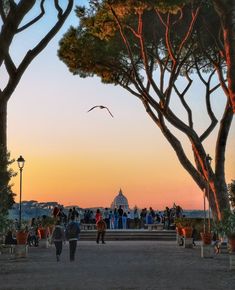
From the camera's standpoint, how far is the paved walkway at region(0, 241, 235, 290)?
12415 millimetres

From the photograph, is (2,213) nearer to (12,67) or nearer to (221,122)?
(12,67)

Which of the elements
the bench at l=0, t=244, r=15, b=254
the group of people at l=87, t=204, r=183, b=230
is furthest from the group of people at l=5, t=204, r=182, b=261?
the bench at l=0, t=244, r=15, b=254

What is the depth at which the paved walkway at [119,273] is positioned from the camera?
12.4 m

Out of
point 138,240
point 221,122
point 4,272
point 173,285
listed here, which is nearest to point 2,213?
point 4,272

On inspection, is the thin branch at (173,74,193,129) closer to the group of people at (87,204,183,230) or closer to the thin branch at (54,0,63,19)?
the thin branch at (54,0,63,19)

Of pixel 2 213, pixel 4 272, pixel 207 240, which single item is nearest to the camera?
pixel 4 272

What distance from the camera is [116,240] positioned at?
37719mm

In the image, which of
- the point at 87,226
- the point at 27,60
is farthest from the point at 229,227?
the point at 87,226

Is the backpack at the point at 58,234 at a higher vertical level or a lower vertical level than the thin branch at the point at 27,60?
lower

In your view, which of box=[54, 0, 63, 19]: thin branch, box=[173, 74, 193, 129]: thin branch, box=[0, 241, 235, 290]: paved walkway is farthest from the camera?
box=[173, 74, 193, 129]: thin branch

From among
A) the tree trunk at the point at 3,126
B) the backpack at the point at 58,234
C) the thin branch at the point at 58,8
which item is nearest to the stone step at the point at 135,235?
the backpack at the point at 58,234

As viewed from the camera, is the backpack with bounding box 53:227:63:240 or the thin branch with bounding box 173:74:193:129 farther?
the thin branch with bounding box 173:74:193:129

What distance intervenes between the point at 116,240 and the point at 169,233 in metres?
2.77

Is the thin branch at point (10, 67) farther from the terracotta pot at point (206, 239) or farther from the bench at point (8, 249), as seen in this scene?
the terracotta pot at point (206, 239)
